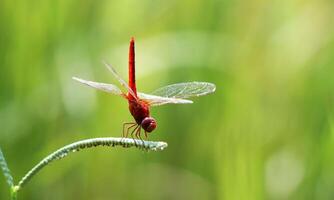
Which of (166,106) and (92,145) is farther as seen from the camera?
(166,106)

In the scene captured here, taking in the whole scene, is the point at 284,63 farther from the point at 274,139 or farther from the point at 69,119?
the point at 69,119

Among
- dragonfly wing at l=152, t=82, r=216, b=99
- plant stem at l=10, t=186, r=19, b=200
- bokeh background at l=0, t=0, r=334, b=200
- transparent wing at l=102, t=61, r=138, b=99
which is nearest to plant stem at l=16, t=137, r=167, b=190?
plant stem at l=10, t=186, r=19, b=200

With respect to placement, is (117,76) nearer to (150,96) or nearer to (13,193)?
(150,96)

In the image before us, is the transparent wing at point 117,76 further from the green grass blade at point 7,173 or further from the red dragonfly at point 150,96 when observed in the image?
the green grass blade at point 7,173

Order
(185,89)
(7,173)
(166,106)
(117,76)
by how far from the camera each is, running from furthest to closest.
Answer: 1. (166,106)
2. (185,89)
3. (117,76)
4. (7,173)

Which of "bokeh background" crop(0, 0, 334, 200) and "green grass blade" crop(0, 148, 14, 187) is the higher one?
"green grass blade" crop(0, 148, 14, 187)

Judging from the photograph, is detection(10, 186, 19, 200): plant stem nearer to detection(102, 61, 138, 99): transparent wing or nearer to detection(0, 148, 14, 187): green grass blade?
detection(0, 148, 14, 187): green grass blade

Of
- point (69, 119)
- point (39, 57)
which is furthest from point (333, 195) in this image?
point (39, 57)

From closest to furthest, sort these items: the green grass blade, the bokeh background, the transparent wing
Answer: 1. the green grass blade
2. the transparent wing
3. the bokeh background

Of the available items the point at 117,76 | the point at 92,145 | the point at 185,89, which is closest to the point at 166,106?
the point at 185,89
